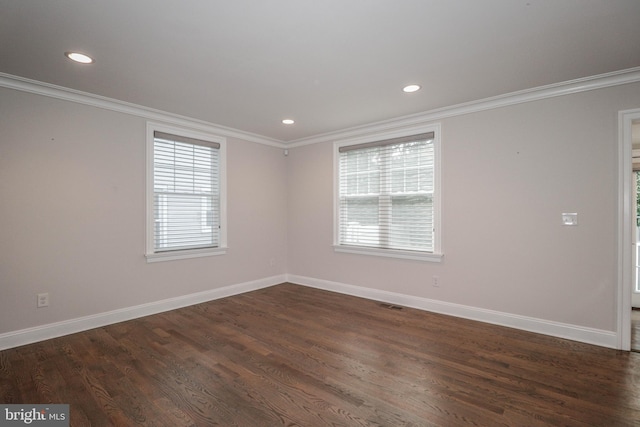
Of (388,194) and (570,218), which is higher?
(388,194)

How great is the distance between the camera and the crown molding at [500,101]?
2.88 m

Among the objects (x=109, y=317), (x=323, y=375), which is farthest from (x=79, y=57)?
(x=323, y=375)

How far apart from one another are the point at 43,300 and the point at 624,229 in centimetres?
563

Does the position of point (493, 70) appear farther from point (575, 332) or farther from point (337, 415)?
point (337, 415)

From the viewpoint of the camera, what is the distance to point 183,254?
4230mm

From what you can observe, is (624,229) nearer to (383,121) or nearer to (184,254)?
(383,121)

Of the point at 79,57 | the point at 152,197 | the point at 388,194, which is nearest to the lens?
the point at 79,57

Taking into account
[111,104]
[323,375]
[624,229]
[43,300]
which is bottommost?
[323,375]

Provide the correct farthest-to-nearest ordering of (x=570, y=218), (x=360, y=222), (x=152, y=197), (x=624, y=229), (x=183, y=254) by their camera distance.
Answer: (x=360, y=222), (x=183, y=254), (x=152, y=197), (x=570, y=218), (x=624, y=229)

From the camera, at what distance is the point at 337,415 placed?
198 cm

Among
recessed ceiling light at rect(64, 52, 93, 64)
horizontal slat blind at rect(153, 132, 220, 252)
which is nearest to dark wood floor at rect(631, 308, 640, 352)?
horizontal slat blind at rect(153, 132, 220, 252)

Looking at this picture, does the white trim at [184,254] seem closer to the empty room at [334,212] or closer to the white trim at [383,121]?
the empty room at [334,212]

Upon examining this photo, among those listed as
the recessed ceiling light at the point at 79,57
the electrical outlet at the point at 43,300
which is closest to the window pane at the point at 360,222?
the recessed ceiling light at the point at 79,57

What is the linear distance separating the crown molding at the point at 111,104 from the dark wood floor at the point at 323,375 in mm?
2474
